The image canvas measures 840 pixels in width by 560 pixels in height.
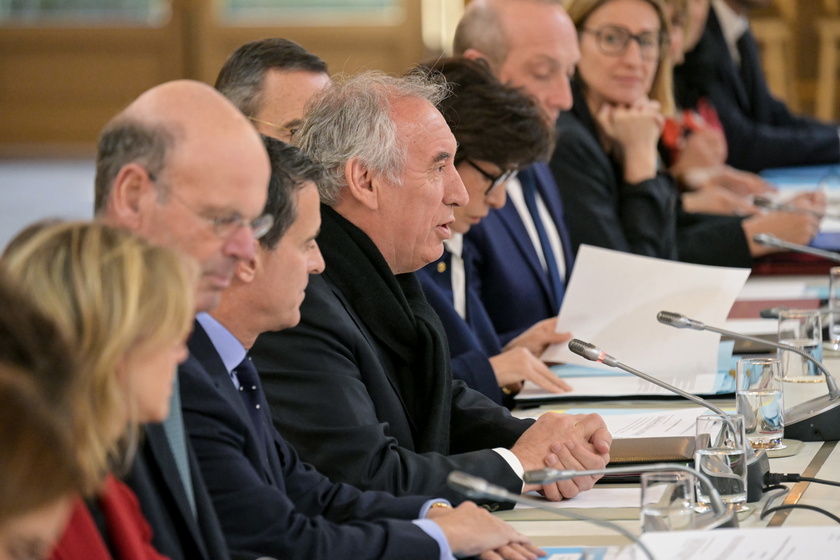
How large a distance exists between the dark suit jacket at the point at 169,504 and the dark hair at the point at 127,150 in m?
0.29

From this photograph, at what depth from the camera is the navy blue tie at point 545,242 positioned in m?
3.32

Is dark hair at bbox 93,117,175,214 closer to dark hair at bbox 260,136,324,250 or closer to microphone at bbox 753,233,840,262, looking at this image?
dark hair at bbox 260,136,324,250

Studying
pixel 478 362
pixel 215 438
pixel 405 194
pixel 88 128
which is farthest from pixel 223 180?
pixel 88 128

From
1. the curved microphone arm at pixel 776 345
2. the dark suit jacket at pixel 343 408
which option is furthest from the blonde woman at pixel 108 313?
the curved microphone arm at pixel 776 345

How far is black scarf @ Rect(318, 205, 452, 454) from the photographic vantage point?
2074 mm

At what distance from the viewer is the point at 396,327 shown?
2094mm

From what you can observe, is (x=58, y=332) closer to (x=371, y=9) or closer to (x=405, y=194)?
(x=405, y=194)

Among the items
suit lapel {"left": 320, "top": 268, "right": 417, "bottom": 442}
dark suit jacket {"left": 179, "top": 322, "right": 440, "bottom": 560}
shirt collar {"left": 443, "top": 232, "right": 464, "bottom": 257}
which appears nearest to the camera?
dark suit jacket {"left": 179, "top": 322, "right": 440, "bottom": 560}

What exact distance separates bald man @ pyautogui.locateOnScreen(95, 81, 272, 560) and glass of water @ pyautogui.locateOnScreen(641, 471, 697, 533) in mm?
540

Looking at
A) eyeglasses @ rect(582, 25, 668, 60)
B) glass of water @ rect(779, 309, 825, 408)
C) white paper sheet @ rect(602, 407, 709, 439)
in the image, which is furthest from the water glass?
eyeglasses @ rect(582, 25, 668, 60)

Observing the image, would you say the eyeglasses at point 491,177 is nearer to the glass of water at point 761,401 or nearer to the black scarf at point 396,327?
the black scarf at point 396,327

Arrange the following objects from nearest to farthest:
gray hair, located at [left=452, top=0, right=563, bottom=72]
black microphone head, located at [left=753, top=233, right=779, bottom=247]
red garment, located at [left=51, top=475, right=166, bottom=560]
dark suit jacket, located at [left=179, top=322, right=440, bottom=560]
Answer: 1. red garment, located at [left=51, top=475, right=166, bottom=560]
2. dark suit jacket, located at [left=179, top=322, right=440, bottom=560]
3. black microphone head, located at [left=753, top=233, right=779, bottom=247]
4. gray hair, located at [left=452, top=0, right=563, bottom=72]

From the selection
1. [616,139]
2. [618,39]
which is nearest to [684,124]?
[618,39]

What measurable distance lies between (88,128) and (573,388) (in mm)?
8830
